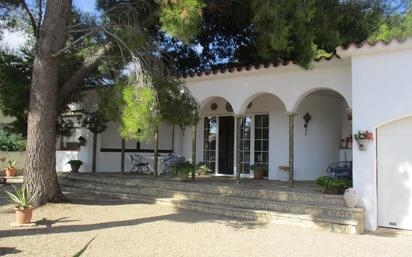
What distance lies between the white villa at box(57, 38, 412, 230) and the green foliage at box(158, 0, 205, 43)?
10.3 feet

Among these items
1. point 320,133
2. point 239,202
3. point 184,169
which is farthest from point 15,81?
point 320,133

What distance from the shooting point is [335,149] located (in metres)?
14.0

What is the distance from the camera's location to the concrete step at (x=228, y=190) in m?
9.45

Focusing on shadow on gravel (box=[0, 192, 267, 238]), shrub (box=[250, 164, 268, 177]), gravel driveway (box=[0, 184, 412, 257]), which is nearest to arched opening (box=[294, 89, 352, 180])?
shrub (box=[250, 164, 268, 177])

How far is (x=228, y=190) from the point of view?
431 inches

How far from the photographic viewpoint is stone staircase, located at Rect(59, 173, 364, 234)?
339 inches

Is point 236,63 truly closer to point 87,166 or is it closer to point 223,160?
point 223,160

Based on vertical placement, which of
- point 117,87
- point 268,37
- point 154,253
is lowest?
point 154,253

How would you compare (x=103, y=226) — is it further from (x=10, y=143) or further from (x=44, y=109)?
(x=10, y=143)

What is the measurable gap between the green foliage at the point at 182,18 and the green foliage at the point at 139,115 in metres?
1.52

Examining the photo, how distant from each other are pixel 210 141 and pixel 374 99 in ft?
25.3

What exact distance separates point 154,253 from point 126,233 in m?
1.45

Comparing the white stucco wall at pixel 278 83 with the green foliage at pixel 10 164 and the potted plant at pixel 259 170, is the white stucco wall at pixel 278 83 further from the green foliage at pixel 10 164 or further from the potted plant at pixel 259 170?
the green foliage at pixel 10 164

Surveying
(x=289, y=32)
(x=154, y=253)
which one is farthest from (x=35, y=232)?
(x=289, y=32)
